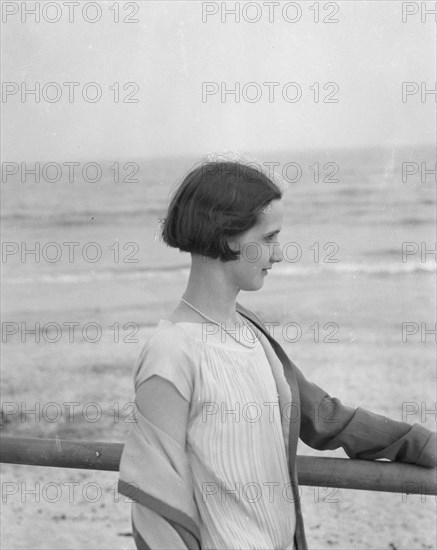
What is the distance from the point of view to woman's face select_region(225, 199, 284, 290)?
4.17ft

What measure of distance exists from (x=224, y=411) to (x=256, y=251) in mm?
231

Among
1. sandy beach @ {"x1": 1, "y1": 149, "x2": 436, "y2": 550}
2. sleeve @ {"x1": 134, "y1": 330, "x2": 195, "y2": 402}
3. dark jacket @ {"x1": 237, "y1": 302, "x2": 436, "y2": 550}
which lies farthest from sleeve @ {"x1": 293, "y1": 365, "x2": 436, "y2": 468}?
sandy beach @ {"x1": 1, "y1": 149, "x2": 436, "y2": 550}

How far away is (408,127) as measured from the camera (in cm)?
499

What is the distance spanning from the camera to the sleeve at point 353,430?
4.36 feet

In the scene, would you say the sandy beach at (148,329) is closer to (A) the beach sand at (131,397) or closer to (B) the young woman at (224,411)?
(A) the beach sand at (131,397)

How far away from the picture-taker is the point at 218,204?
1.26m

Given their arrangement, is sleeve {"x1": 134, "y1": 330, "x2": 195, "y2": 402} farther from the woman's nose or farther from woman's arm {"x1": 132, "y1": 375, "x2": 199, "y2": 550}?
the woman's nose

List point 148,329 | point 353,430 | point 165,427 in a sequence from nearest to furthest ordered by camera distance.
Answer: point 165,427 < point 353,430 < point 148,329

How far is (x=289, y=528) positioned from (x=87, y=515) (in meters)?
2.61

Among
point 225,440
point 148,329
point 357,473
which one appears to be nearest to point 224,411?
point 225,440

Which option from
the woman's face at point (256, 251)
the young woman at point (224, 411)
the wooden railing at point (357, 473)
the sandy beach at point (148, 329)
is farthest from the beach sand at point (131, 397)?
the woman's face at point (256, 251)

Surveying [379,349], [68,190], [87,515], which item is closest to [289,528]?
[87,515]

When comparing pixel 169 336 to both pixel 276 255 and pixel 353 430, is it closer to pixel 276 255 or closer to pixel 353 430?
pixel 276 255

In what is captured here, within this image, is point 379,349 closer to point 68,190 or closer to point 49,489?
point 49,489
